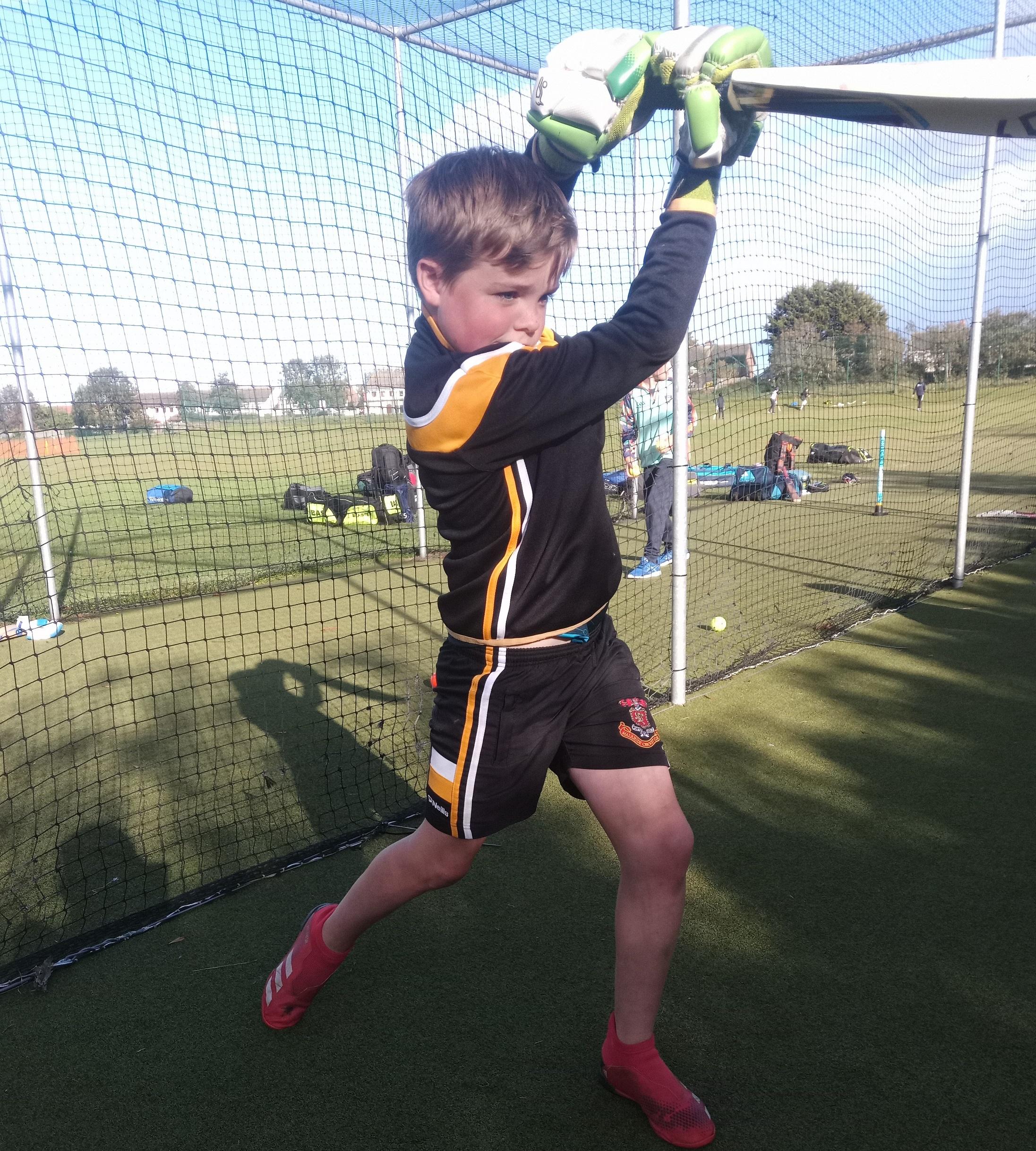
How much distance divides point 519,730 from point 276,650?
3.79 m

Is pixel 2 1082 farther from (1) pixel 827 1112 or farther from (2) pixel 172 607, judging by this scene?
(2) pixel 172 607

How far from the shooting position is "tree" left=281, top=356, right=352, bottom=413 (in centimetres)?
405

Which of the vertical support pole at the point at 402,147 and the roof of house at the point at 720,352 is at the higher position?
the vertical support pole at the point at 402,147

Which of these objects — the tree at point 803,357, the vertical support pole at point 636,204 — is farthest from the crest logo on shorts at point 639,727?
the tree at point 803,357

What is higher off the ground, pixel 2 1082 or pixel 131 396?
pixel 131 396

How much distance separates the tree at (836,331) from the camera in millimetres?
5422

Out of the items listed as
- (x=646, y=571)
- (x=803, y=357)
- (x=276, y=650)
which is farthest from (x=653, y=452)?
(x=276, y=650)

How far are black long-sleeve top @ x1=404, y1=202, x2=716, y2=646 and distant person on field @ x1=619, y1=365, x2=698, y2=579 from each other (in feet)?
15.4

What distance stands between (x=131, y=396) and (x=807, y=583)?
462 cm

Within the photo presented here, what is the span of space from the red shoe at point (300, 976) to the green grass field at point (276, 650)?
0.77 metres

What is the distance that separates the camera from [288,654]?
5078 mm

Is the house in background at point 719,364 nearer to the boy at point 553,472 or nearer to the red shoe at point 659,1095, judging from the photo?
the boy at point 553,472

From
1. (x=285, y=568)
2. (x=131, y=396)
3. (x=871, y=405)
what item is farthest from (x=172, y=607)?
(x=871, y=405)

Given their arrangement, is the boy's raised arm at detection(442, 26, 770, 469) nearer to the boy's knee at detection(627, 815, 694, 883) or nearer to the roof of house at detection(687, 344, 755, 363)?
the boy's knee at detection(627, 815, 694, 883)
